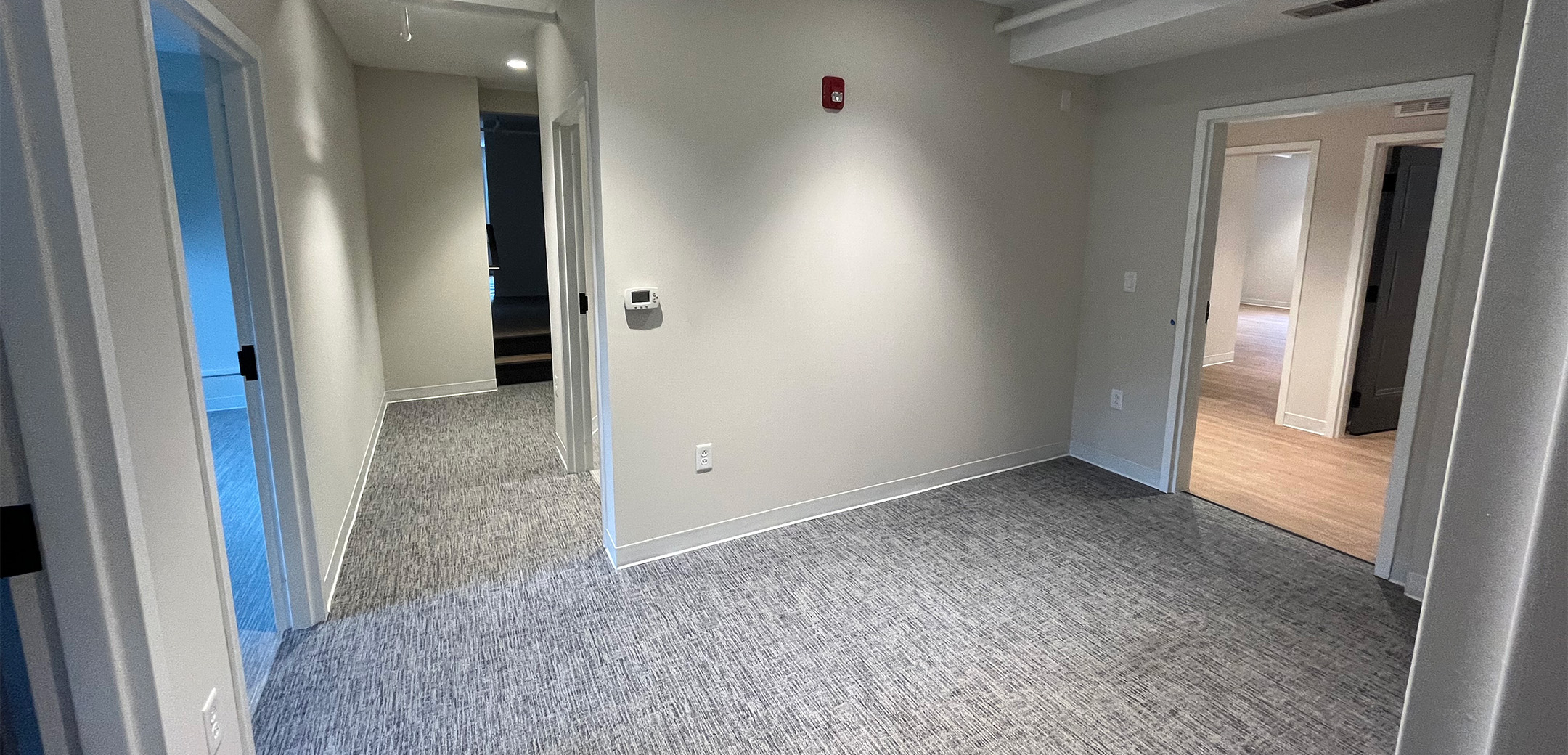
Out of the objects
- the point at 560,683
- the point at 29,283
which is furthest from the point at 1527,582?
the point at 560,683

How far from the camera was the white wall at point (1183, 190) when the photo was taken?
8.73ft

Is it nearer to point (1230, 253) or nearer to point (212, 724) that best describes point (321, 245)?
point (212, 724)

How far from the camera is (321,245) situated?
10.9 feet

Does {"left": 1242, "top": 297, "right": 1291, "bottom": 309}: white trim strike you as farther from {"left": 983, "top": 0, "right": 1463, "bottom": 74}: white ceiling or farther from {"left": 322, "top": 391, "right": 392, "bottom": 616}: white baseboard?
{"left": 322, "top": 391, "right": 392, "bottom": 616}: white baseboard

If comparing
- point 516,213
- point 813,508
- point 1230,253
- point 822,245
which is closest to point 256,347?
point 822,245

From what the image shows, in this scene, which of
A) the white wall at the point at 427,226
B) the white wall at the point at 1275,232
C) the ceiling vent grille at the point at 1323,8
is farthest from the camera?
the white wall at the point at 1275,232

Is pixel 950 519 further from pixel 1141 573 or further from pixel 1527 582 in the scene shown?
pixel 1527 582

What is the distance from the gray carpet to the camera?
212cm

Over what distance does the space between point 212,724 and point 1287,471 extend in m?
5.05

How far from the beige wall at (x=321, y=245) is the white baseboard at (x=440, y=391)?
1.06 m

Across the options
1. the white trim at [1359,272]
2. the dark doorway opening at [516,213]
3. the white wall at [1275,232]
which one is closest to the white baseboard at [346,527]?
the dark doorway opening at [516,213]

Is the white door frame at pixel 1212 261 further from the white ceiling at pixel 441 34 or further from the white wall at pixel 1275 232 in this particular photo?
the white wall at pixel 1275 232

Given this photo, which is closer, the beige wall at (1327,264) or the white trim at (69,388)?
the white trim at (69,388)

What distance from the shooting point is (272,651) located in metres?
2.45
